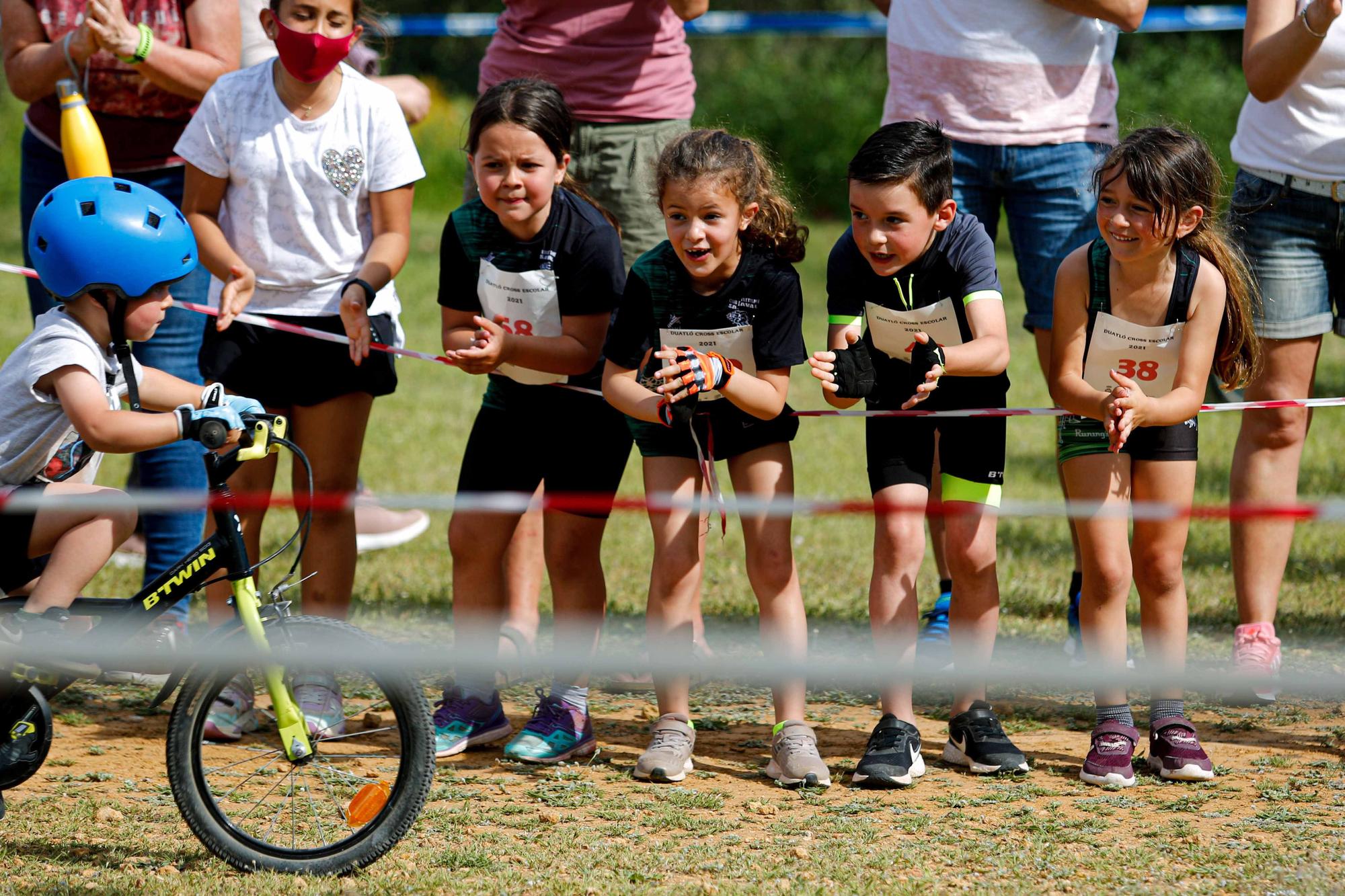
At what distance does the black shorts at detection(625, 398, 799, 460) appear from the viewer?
4207 millimetres

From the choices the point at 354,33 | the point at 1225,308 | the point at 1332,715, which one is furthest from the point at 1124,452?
the point at 354,33

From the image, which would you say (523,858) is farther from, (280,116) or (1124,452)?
(280,116)

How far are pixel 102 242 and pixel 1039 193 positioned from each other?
281 centimetres

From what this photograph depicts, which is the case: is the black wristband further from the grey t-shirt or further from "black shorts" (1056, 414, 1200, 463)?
"black shorts" (1056, 414, 1200, 463)

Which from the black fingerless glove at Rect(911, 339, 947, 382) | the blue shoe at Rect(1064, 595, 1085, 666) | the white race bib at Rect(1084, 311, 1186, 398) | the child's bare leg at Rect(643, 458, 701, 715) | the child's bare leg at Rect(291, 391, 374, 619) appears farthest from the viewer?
the blue shoe at Rect(1064, 595, 1085, 666)

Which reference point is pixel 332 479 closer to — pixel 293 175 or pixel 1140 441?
pixel 293 175

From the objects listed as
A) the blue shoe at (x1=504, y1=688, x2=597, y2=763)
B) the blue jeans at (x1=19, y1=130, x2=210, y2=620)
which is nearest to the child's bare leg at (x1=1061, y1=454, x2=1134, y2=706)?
the blue shoe at (x1=504, y1=688, x2=597, y2=763)

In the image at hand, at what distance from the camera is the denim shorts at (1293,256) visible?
15.2 ft

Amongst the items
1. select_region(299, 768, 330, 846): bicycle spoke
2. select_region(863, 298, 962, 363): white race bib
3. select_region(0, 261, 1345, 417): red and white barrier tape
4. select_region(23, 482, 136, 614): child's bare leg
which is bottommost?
select_region(299, 768, 330, 846): bicycle spoke

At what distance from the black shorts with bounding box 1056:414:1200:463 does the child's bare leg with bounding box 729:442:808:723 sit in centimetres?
78

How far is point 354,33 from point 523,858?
7.87 ft

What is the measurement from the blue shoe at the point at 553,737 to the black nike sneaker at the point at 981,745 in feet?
3.38

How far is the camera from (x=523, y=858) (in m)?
3.64

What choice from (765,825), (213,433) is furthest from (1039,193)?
(213,433)
